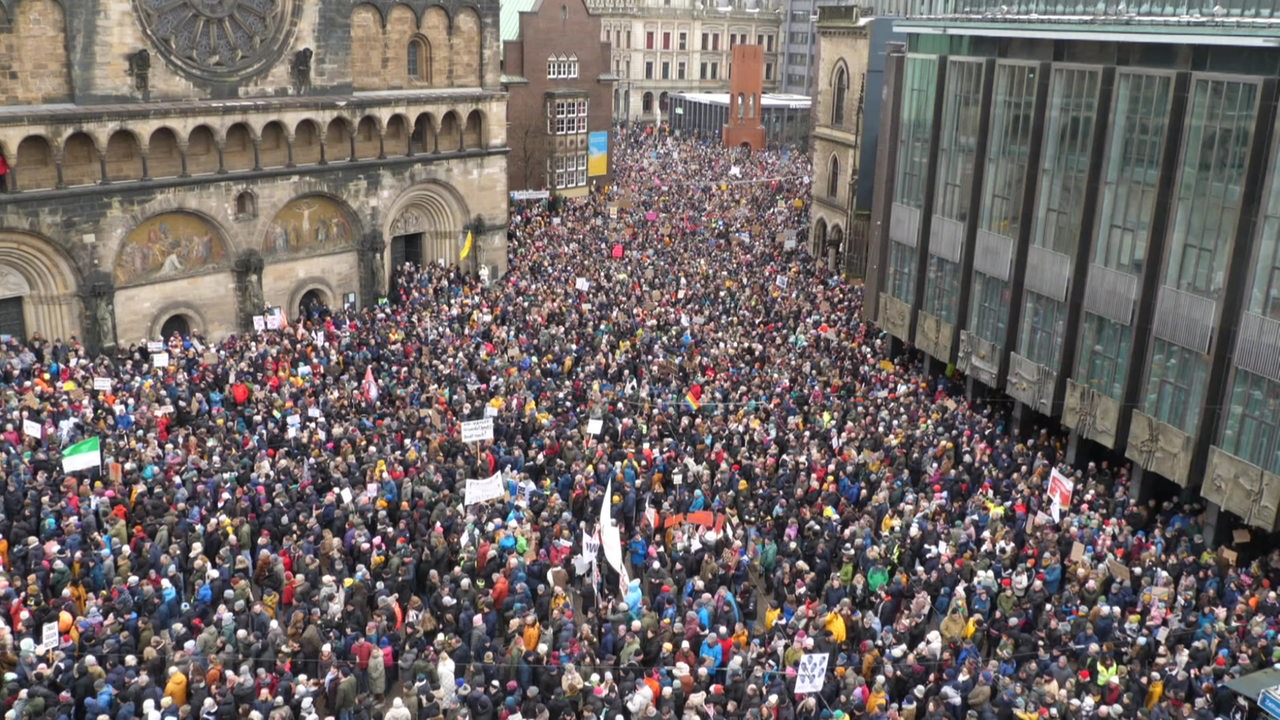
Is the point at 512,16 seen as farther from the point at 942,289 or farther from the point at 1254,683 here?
the point at 1254,683

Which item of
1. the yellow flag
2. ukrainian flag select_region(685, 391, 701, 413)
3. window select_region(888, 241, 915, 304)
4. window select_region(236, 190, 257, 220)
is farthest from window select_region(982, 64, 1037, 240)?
window select_region(236, 190, 257, 220)

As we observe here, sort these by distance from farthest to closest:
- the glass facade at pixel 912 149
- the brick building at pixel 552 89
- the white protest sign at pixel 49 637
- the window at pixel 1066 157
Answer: the brick building at pixel 552 89 < the glass facade at pixel 912 149 < the window at pixel 1066 157 < the white protest sign at pixel 49 637

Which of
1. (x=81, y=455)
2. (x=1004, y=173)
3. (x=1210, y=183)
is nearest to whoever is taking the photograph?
(x=81, y=455)

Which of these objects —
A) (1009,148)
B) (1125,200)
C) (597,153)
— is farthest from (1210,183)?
(597,153)

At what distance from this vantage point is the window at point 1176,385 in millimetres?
24688

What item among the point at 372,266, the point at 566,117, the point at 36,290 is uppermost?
the point at 566,117

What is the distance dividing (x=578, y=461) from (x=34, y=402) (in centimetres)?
1334

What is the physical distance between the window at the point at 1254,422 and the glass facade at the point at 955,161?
10.5m

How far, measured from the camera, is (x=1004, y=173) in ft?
101

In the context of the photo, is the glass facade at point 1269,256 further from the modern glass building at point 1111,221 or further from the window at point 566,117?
the window at point 566,117

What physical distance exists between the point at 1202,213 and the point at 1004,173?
7.17m

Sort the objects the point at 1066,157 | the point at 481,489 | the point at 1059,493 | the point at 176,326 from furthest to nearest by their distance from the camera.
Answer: the point at 176,326 → the point at 1066,157 → the point at 1059,493 → the point at 481,489

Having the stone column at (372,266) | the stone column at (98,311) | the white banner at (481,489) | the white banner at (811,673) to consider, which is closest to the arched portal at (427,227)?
the stone column at (372,266)

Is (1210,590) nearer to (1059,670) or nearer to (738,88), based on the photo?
(1059,670)
